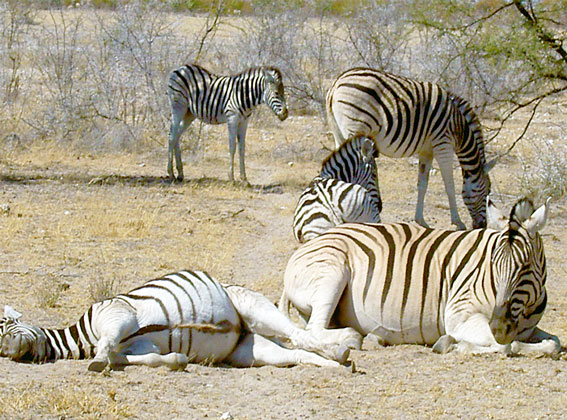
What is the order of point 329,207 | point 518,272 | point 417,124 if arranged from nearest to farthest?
point 518,272
point 329,207
point 417,124

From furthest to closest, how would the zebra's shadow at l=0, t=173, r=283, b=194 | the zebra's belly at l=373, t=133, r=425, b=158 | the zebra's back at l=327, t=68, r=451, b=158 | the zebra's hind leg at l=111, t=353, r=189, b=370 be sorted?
the zebra's shadow at l=0, t=173, r=283, b=194 → the zebra's belly at l=373, t=133, r=425, b=158 → the zebra's back at l=327, t=68, r=451, b=158 → the zebra's hind leg at l=111, t=353, r=189, b=370

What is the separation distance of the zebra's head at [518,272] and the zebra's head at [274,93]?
876cm

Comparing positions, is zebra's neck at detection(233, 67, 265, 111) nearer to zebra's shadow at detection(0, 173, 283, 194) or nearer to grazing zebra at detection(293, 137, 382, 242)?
zebra's shadow at detection(0, 173, 283, 194)

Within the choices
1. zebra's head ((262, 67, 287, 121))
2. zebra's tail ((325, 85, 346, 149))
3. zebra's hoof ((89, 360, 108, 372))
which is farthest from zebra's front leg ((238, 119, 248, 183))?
zebra's hoof ((89, 360, 108, 372))

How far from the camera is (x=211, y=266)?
27.5 feet

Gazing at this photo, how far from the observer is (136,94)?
1748 centimetres

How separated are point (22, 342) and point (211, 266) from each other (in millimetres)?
3484

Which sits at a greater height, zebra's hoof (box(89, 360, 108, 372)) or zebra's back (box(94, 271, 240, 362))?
zebra's back (box(94, 271, 240, 362))

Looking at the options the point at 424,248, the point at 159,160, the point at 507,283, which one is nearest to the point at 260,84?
the point at 159,160

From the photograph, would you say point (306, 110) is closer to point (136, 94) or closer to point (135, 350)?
point (136, 94)

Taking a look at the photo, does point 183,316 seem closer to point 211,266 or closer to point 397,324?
point 397,324

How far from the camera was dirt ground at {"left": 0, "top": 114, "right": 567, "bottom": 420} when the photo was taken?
4.48m

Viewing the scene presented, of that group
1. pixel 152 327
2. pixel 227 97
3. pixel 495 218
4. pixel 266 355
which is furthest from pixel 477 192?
pixel 152 327

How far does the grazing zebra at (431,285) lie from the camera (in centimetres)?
520
